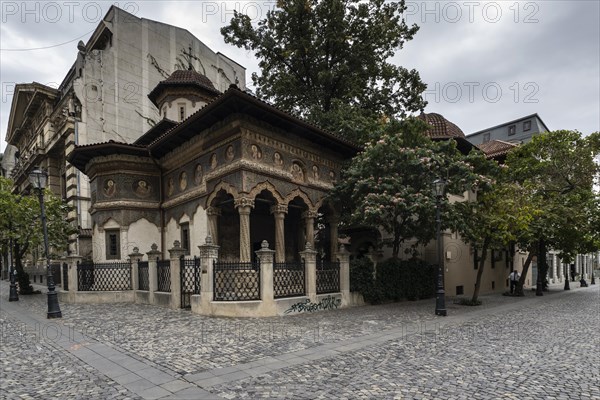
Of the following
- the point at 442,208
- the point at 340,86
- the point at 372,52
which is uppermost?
the point at 372,52

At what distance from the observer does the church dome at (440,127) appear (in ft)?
76.8

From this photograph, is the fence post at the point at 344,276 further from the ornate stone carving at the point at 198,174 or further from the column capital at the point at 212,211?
the ornate stone carving at the point at 198,174

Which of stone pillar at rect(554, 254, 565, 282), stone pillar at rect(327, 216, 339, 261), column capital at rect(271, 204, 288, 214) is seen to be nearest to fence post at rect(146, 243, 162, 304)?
column capital at rect(271, 204, 288, 214)

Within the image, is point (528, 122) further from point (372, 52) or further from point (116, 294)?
point (116, 294)

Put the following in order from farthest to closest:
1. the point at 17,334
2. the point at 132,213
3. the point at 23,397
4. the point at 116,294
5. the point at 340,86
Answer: the point at 340,86 → the point at 132,213 → the point at 116,294 → the point at 17,334 → the point at 23,397

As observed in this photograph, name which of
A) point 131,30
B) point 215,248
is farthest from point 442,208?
point 131,30

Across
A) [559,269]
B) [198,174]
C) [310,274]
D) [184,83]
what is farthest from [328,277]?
[559,269]

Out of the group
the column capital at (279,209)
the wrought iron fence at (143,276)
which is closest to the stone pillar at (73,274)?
the wrought iron fence at (143,276)

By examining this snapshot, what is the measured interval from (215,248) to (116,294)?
278 inches

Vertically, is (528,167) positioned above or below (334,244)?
above

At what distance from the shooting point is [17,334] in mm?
9852

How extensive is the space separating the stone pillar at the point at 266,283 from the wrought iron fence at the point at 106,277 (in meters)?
7.84

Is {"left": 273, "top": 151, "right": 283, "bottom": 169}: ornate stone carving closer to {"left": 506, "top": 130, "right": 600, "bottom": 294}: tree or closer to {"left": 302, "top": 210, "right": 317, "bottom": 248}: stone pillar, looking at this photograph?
{"left": 302, "top": 210, "right": 317, "bottom": 248}: stone pillar

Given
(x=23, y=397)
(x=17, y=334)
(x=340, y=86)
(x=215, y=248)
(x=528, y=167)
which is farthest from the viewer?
(x=340, y=86)
